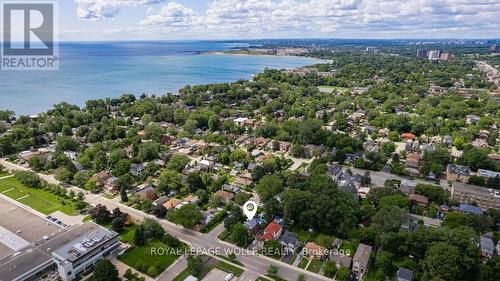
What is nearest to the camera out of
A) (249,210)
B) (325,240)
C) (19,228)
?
(325,240)

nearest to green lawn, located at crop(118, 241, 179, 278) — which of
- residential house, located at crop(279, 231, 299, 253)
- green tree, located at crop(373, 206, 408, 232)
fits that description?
residential house, located at crop(279, 231, 299, 253)

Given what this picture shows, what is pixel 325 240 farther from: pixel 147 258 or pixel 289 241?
pixel 147 258

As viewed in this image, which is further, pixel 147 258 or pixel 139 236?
pixel 139 236

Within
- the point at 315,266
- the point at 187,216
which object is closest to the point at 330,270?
the point at 315,266

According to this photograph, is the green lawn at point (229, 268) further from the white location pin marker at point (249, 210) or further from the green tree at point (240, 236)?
the white location pin marker at point (249, 210)

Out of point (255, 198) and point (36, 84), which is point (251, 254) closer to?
point (255, 198)

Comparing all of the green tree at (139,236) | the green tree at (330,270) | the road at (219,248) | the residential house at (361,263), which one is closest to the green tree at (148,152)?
the road at (219,248)
